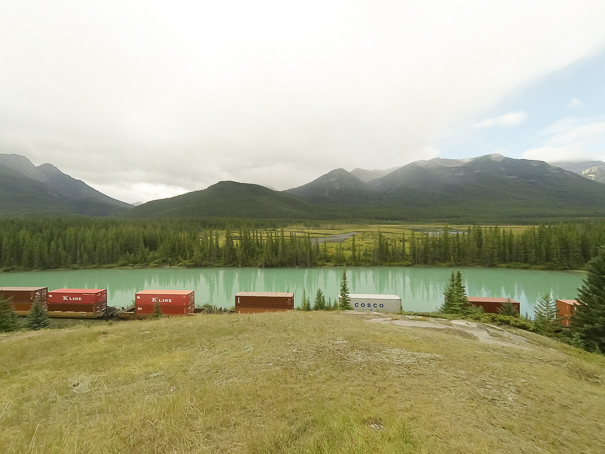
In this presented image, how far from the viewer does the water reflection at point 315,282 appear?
2088 inches

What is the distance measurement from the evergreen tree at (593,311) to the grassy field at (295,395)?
5.32m

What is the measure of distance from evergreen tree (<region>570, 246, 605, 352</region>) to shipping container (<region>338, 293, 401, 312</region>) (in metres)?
15.9

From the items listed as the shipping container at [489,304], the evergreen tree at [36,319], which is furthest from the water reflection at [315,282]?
the evergreen tree at [36,319]

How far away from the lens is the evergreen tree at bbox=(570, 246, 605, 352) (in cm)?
2075

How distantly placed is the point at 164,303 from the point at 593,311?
41.3m

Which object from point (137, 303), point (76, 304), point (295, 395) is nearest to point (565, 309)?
point (295, 395)

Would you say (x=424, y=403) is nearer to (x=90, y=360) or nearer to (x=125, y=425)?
(x=125, y=425)

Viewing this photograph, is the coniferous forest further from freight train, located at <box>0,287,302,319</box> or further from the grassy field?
the grassy field

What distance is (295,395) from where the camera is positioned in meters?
8.39

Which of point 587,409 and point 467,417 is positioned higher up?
point 467,417

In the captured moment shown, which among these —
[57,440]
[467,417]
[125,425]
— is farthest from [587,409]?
[57,440]

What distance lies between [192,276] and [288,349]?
67636 mm

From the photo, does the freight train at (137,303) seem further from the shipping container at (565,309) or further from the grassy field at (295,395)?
the shipping container at (565,309)

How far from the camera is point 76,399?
911 centimetres
